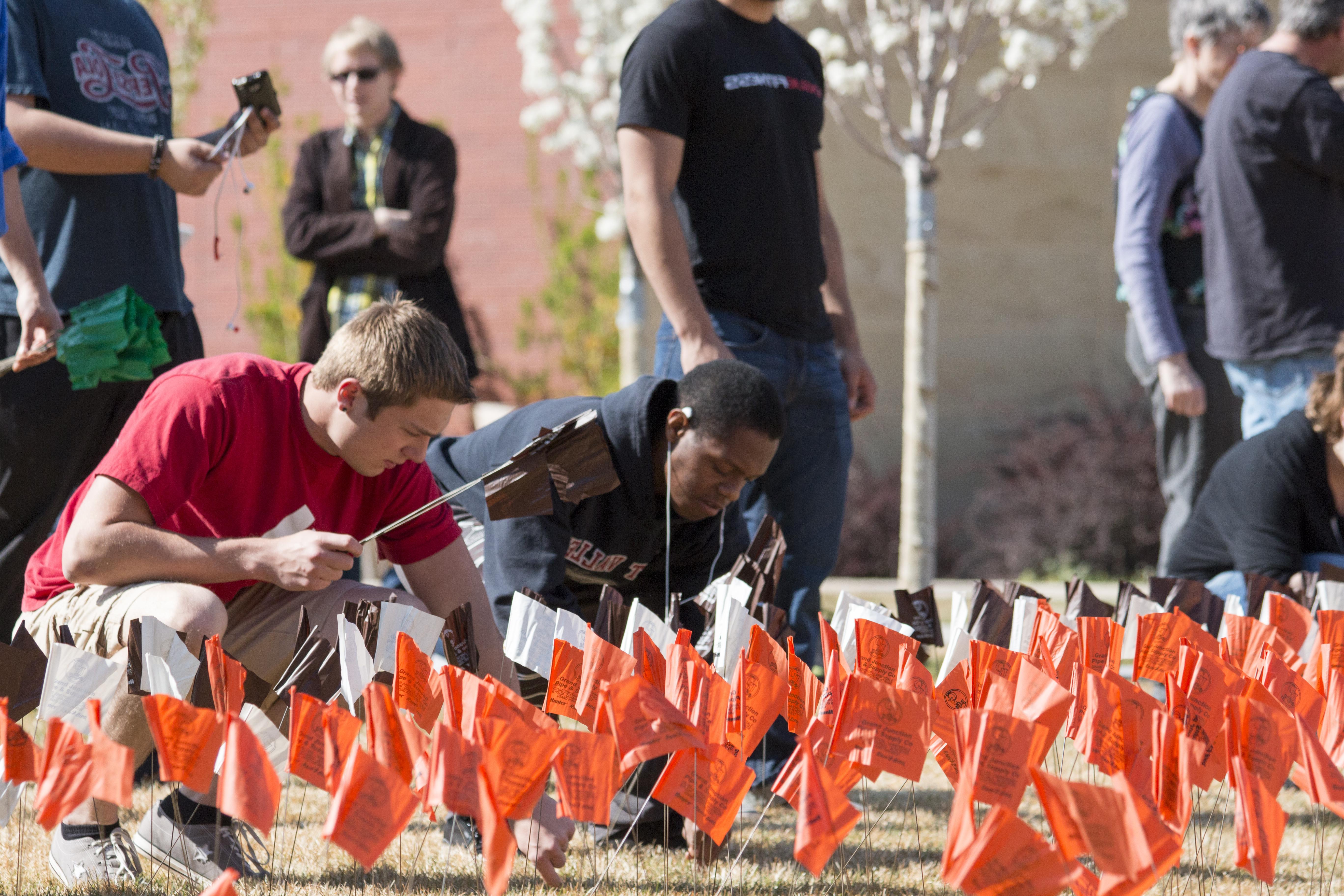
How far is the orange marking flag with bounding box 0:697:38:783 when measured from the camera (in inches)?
70.6

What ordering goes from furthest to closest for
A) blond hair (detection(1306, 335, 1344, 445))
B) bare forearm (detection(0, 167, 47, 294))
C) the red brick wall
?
the red brick wall, blond hair (detection(1306, 335, 1344, 445)), bare forearm (detection(0, 167, 47, 294))

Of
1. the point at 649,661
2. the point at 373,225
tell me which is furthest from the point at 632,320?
the point at 649,661

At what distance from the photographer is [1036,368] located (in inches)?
275

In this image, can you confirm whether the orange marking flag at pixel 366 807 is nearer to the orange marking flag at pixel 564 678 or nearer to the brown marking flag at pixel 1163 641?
the orange marking flag at pixel 564 678

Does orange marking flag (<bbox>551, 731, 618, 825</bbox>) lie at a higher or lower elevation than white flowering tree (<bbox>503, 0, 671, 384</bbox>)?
lower

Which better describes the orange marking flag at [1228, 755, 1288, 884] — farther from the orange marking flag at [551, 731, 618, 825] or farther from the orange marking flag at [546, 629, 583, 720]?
the orange marking flag at [546, 629, 583, 720]

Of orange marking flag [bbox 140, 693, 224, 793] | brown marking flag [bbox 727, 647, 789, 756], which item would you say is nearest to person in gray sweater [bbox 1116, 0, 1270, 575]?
brown marking flag [bbox 727, 647, 789, 756]

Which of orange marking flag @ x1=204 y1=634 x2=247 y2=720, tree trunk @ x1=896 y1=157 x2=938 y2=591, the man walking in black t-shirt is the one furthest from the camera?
tree trunk @ x1=896 y1=157 x2=938 y2=591

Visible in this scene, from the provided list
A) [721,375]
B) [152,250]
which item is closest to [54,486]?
[152,250]

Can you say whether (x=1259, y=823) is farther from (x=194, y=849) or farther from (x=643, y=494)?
(x=194, y=849)

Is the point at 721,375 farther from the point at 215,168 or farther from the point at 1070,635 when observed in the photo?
the point at 215,168

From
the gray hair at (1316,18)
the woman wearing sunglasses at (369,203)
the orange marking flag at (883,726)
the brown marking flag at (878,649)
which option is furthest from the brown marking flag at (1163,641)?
the woman wearing sunglasses at (369,203)

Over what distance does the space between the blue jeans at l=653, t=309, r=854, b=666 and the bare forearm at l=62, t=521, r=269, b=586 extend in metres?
1.14

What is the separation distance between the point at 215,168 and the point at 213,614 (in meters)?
1.03
